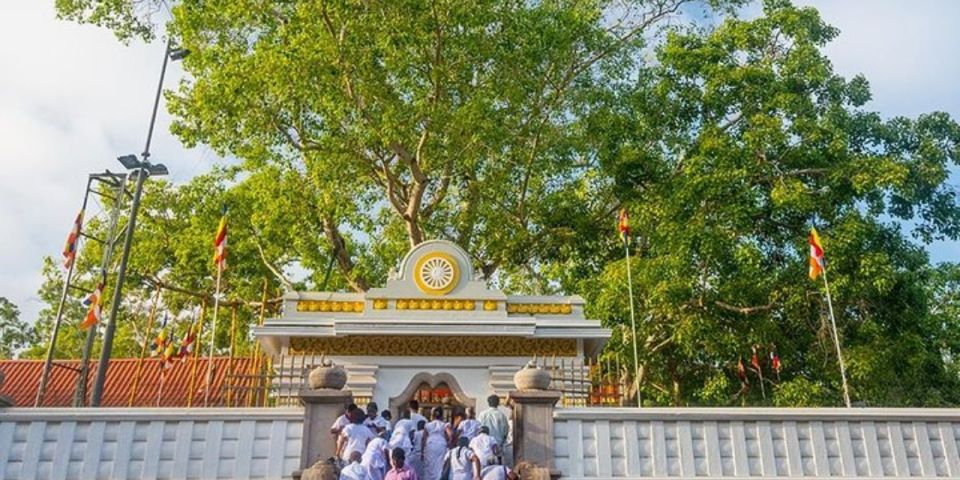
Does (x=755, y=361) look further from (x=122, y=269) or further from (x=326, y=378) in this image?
(x=122, y=269)

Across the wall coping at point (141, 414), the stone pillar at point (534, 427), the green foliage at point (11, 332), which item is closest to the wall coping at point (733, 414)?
the stone pillar at point (534, 427)

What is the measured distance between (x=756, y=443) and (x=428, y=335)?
649 cm

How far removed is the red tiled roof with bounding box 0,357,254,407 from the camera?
62.6 feet

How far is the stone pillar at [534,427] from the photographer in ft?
26.9

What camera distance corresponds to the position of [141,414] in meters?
8.17

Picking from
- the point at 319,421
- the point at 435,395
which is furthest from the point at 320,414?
the point at 435,395

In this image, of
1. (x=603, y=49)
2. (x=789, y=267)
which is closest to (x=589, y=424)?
(x=789, y=267)

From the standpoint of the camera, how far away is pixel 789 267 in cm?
1584

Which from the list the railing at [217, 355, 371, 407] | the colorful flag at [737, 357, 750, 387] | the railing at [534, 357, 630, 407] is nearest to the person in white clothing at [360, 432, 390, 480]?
the railing at [217, 355, 371, 407]

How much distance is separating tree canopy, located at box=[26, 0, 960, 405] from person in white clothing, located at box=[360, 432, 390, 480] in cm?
862

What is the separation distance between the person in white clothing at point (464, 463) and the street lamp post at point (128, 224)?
939 centimetres

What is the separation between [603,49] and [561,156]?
2864 mm

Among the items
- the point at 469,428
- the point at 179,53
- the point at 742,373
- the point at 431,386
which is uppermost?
the point at 179,53

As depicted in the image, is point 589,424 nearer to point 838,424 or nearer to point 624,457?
point 624,457
